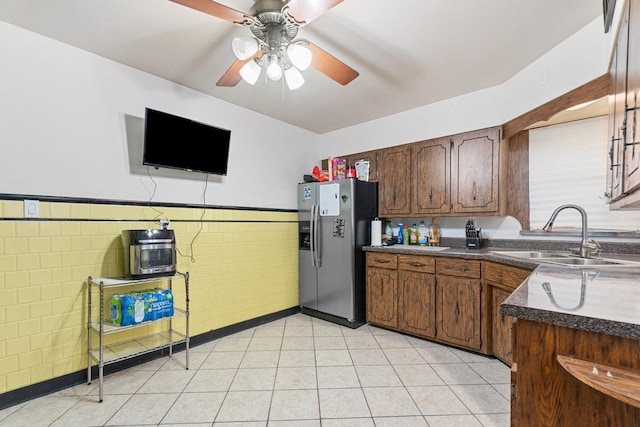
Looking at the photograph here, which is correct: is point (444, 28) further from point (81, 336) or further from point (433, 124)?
point (81, 336)

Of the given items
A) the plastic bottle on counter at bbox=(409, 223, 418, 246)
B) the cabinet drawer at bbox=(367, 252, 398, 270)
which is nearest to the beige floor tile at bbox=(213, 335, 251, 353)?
the cabinet drawer at bbox=(367, 252, 398, 270)

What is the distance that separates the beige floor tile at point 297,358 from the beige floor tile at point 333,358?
52 mm

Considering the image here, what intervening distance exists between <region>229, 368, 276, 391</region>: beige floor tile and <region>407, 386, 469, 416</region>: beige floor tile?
3.33ft

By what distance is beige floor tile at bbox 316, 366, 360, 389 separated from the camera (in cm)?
218

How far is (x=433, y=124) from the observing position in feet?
10.8

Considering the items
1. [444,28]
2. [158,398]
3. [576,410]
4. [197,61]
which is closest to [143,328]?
[158,398]

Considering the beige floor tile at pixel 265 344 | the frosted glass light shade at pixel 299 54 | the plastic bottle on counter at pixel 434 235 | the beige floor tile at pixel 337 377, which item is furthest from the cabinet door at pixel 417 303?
the frosted glass light shade at pixel 299 54

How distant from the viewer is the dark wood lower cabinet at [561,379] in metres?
0.84

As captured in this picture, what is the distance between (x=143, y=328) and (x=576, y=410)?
9.47ft

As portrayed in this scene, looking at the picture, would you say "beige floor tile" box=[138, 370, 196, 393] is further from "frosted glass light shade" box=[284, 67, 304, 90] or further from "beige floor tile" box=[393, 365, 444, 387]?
"frosted glass light shade" box=[284, 67, 304, 90]

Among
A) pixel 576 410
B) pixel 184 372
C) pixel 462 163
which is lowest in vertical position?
pixel 184 372

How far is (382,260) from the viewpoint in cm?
325

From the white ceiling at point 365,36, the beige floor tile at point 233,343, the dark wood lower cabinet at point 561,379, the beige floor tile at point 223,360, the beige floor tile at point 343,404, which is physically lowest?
the beige floor tile at point 233,343

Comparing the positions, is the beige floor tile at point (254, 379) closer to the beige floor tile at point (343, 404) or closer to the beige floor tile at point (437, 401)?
the beige floor tile at point (343, 404)
